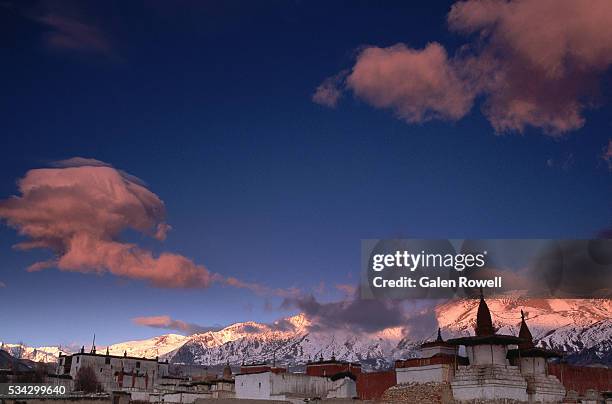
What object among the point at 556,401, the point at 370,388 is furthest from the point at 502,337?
the point at 370,388

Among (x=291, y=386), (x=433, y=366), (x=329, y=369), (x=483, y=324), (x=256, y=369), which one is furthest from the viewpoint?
(x=256, y=369)

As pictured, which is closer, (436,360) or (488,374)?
(488,374)

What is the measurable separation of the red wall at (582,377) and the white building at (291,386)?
81.8 ft

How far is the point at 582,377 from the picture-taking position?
76.6 m

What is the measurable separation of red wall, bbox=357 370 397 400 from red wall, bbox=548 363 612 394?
17462 millimetres

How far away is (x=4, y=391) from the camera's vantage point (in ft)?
291

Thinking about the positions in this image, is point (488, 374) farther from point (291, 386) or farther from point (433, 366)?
point (291, 386)

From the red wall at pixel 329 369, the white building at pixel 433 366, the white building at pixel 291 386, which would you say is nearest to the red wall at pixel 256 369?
the white building at pixel 291 386

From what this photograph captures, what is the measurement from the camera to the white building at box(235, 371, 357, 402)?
84.2 metres

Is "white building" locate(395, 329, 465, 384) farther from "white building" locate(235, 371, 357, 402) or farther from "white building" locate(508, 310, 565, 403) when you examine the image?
"white building" locate(235, 371, 357, 402)

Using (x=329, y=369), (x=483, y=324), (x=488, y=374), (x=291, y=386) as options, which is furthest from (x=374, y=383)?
(x=488, y=374)

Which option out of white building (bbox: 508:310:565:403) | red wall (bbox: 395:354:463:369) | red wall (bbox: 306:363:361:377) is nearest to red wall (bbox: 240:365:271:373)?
red wall (bbox: 306:363:361:377)

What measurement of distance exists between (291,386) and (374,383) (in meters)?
12.7

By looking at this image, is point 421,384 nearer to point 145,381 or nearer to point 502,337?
point 502,337
